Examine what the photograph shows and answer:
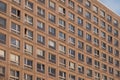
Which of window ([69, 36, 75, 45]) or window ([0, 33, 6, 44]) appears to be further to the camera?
window ([69, 36, 75, 45])

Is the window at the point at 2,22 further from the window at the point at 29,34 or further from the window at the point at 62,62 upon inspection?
the window at the point at 62,62

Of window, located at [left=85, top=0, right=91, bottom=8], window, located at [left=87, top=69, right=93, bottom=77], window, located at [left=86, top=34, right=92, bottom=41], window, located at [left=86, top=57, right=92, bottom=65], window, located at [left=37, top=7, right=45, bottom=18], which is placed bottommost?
window, located at [left=87, top=69, right=93, bottom=77]

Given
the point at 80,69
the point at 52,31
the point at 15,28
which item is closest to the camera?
the point at 15,28

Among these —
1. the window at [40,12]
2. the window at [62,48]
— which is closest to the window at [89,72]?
the window at [62,48]

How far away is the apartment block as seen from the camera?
66.2 meters

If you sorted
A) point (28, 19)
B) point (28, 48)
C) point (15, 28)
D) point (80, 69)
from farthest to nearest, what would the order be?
point (80, 69) → point (28, 19) → point (28, 48) → point (15, 28)

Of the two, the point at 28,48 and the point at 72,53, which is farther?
the point at 72,53

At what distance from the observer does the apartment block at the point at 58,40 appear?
6619 cm

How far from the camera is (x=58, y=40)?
77250 mm

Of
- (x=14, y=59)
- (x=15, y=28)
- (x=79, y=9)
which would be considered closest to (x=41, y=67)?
(x=14, y=59)

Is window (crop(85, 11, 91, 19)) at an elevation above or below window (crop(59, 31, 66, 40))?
above

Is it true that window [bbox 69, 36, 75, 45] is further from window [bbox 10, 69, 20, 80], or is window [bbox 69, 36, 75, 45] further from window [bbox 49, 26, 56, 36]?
window [bbox 10, 69, 20, 80]

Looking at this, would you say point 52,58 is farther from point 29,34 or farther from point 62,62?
point 29,34

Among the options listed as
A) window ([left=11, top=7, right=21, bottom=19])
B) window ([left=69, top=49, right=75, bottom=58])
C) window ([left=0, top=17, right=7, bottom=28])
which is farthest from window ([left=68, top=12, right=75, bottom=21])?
window ([left=0, top=17, right=7, bottom=28])
